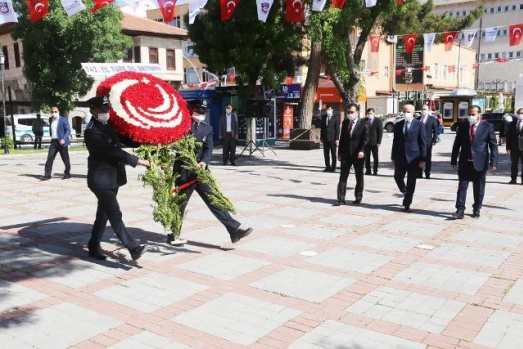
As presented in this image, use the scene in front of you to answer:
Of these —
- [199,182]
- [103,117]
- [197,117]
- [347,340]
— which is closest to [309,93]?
[197,117]

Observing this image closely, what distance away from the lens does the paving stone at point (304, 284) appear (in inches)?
205

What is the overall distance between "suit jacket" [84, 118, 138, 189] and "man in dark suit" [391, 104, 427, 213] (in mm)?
5068

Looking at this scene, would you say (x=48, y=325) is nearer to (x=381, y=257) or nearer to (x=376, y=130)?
(x=381, y=257)

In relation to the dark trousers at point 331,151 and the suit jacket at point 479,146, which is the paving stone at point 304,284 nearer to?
the suit jacket at point 479,146

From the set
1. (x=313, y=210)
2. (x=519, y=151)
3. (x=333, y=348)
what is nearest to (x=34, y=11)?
(x=313, y=210)

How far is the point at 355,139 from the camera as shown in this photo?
966 centimetres

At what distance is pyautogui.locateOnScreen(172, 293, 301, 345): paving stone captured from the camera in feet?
14.2

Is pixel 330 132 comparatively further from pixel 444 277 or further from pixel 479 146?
pixel 444 277

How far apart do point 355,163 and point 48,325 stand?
255 inches

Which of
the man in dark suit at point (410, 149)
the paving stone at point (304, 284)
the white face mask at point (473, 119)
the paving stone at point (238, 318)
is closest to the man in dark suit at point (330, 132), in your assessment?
the man in dark suit at point (410, 149)

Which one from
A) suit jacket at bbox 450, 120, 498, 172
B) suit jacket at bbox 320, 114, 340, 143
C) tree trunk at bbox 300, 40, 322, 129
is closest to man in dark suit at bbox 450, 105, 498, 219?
suit jacket at bbox 450, 120, 498, 172

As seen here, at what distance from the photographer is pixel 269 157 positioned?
20.1 meters

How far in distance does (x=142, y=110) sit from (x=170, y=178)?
0.87m

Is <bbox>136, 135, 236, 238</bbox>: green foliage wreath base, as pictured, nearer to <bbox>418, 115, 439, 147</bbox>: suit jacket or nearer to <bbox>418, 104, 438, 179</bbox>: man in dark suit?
<bbox>418, 104, 438, 179</bbox>: man in dark suit
